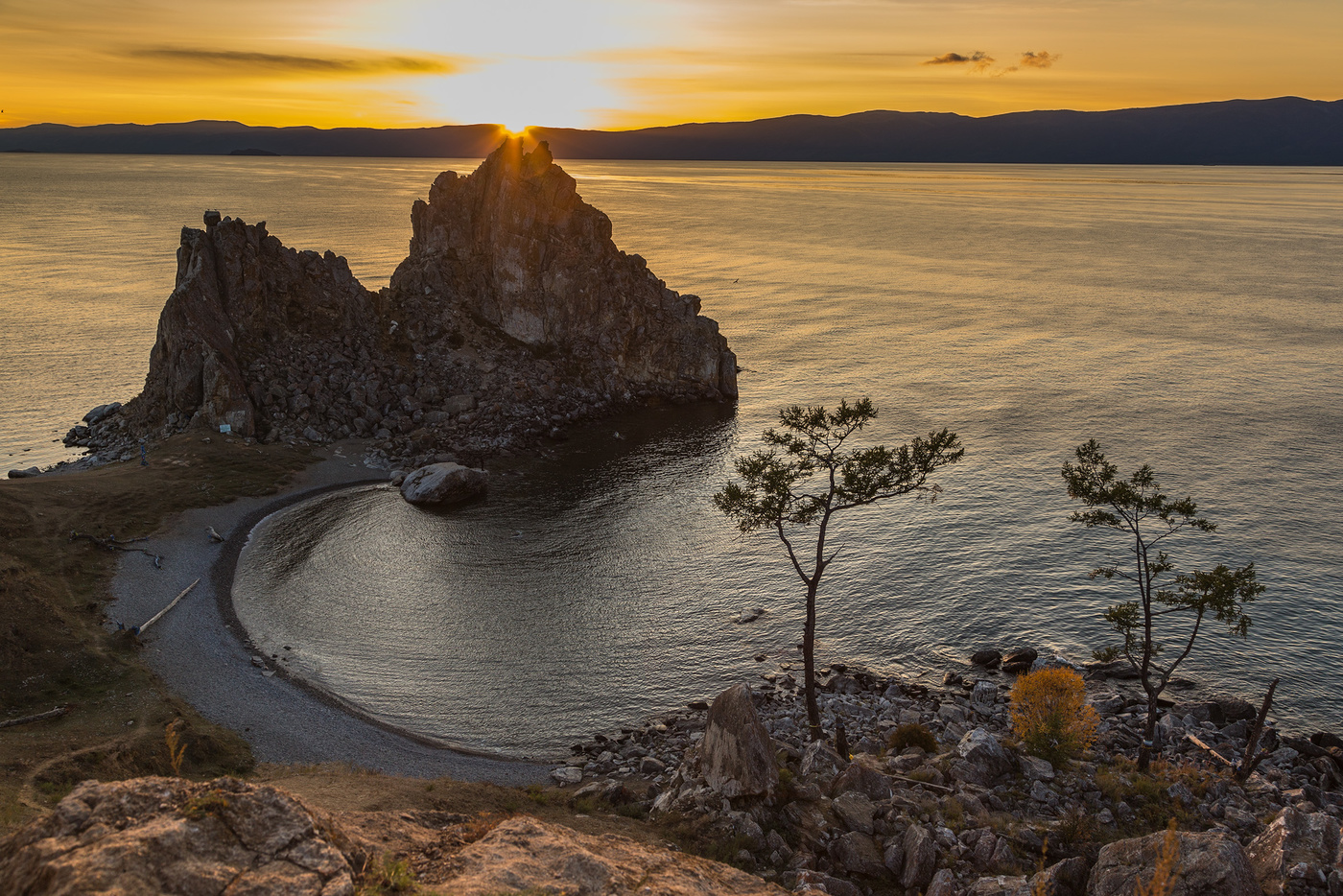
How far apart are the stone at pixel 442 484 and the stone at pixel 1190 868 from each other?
53587mm

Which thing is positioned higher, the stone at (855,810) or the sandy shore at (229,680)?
the stone at (855,810)

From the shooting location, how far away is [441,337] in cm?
9050

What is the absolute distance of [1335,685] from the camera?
139 ft

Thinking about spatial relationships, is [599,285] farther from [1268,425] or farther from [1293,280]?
[1293,280]

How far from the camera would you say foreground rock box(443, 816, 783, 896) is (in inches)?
696

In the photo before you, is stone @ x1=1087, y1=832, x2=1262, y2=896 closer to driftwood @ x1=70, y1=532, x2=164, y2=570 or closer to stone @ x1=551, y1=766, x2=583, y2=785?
stone @ x1=551, y1=766, x2=583, y2=785

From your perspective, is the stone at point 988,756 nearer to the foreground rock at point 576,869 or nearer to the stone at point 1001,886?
the stone at point 1001,886

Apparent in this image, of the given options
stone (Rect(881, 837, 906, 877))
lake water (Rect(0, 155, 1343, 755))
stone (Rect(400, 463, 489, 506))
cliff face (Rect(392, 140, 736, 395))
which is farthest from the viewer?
cliff face (Rect(392, 140, 736, 395))

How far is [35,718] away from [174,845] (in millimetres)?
27879

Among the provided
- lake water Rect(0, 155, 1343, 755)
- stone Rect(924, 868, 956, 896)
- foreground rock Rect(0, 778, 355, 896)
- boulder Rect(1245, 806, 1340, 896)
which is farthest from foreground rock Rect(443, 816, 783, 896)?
lake water Rect(0, 155, 1343, 755)

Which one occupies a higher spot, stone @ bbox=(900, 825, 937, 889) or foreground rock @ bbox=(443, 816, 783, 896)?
foreground rock @ bbox=(443, 816, 783, 896)

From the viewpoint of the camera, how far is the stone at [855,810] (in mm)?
27359

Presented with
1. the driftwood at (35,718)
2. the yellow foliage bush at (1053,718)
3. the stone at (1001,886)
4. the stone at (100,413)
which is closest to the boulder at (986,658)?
the yellow foliage bush at (1053,718)

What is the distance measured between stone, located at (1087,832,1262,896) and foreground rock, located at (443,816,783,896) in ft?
31.5
